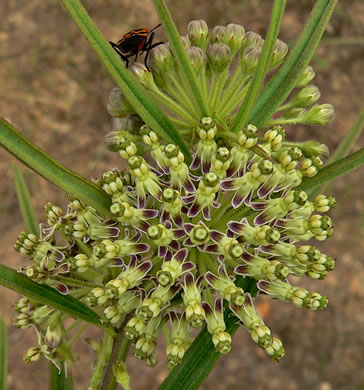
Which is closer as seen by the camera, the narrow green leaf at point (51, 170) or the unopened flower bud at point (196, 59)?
the narrow green leaf at point (51, 170)

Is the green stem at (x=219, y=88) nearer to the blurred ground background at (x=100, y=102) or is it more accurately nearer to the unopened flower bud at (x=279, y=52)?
the unopened flower bud at (x=279, y=52)

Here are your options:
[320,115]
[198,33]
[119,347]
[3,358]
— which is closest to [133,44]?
[198,33]

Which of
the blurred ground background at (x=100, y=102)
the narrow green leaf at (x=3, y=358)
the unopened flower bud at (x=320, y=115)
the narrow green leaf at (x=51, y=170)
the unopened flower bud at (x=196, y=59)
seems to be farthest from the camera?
the blurred ground background at (x=100, y=102)

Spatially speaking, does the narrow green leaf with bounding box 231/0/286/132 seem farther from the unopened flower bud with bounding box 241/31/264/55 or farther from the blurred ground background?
the blurred ground background

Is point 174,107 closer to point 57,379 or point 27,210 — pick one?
point 27,210

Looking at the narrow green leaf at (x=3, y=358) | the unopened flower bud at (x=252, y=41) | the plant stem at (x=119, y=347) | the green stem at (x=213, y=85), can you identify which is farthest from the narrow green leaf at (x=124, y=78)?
the narrow green leaf at (x=3, y=358)

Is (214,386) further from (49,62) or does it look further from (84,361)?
(49,62)

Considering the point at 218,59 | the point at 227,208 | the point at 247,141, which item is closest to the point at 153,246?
the point at 227,208
